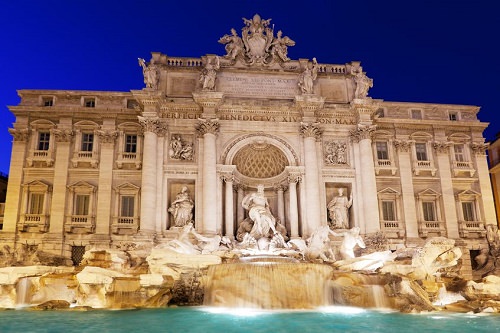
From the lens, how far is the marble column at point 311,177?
86.7 feet

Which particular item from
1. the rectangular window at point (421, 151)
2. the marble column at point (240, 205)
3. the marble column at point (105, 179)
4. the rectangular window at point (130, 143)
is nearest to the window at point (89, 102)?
the marble column at point (105, 179)

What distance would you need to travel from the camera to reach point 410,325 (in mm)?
12977

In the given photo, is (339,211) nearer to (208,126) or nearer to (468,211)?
(468,211)

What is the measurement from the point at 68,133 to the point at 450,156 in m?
25.4

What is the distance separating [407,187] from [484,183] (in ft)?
18.5

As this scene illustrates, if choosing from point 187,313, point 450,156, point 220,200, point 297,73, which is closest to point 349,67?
point 297,73

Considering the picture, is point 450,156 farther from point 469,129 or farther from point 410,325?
point 410,325

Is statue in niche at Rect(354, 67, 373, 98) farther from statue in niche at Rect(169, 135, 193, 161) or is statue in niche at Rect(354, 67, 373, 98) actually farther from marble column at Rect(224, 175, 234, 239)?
statue in niche at Rect(169, 135, 193, 161)

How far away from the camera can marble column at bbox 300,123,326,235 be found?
Answer: 26.4m

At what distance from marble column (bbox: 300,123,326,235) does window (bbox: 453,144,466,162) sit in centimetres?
1025

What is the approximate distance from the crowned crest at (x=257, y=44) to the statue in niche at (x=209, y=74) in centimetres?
145

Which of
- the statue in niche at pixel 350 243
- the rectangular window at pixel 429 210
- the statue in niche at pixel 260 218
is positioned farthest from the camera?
the rectangular window at pixel 429 210

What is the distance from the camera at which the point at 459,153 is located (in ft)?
101

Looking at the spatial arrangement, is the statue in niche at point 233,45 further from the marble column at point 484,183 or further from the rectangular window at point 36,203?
the marble column at point 484,183
